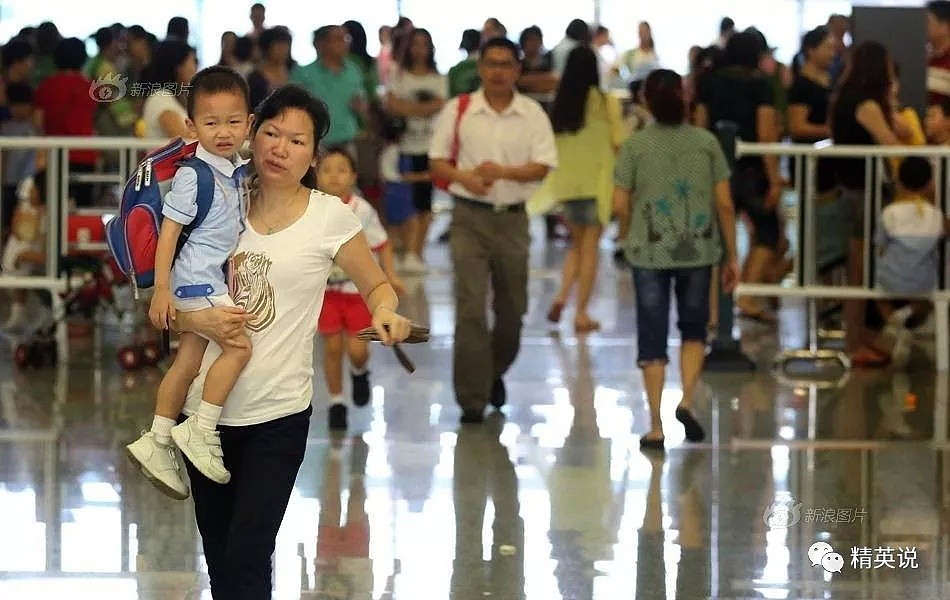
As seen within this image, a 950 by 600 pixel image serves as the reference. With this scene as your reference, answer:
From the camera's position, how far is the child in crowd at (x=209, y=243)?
157 inches

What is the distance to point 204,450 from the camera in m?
3.99

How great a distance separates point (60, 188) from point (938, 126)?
5312mm

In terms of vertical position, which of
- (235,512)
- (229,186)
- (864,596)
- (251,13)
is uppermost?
(251,13)

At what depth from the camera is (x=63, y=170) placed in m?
9.77

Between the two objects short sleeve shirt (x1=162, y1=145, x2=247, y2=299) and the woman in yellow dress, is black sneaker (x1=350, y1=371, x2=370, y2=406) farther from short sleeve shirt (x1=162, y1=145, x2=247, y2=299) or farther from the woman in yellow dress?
short sleeve shirt (x1=162, y1=145, x2=247, y2=299)

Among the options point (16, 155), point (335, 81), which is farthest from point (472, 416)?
point (335, 81)

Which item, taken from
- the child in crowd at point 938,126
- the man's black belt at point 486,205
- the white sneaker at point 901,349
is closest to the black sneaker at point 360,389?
the man's black belt at point 486,205

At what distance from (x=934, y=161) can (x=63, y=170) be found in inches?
201

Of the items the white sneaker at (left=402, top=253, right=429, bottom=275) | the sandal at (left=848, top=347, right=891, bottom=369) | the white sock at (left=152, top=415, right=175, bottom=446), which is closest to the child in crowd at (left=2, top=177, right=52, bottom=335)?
the white sneaker at (left=402, top=253, right=429, bottom=275)

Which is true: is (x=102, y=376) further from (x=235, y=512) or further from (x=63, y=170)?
(x=235, y=512)

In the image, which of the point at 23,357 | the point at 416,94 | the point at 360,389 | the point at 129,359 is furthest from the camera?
the point at 416,94

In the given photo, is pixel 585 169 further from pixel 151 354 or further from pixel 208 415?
pixel 208 415

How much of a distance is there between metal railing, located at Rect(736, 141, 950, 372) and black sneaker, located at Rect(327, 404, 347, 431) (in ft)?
9.97

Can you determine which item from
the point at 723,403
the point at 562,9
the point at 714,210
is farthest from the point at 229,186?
the point at 562,9
